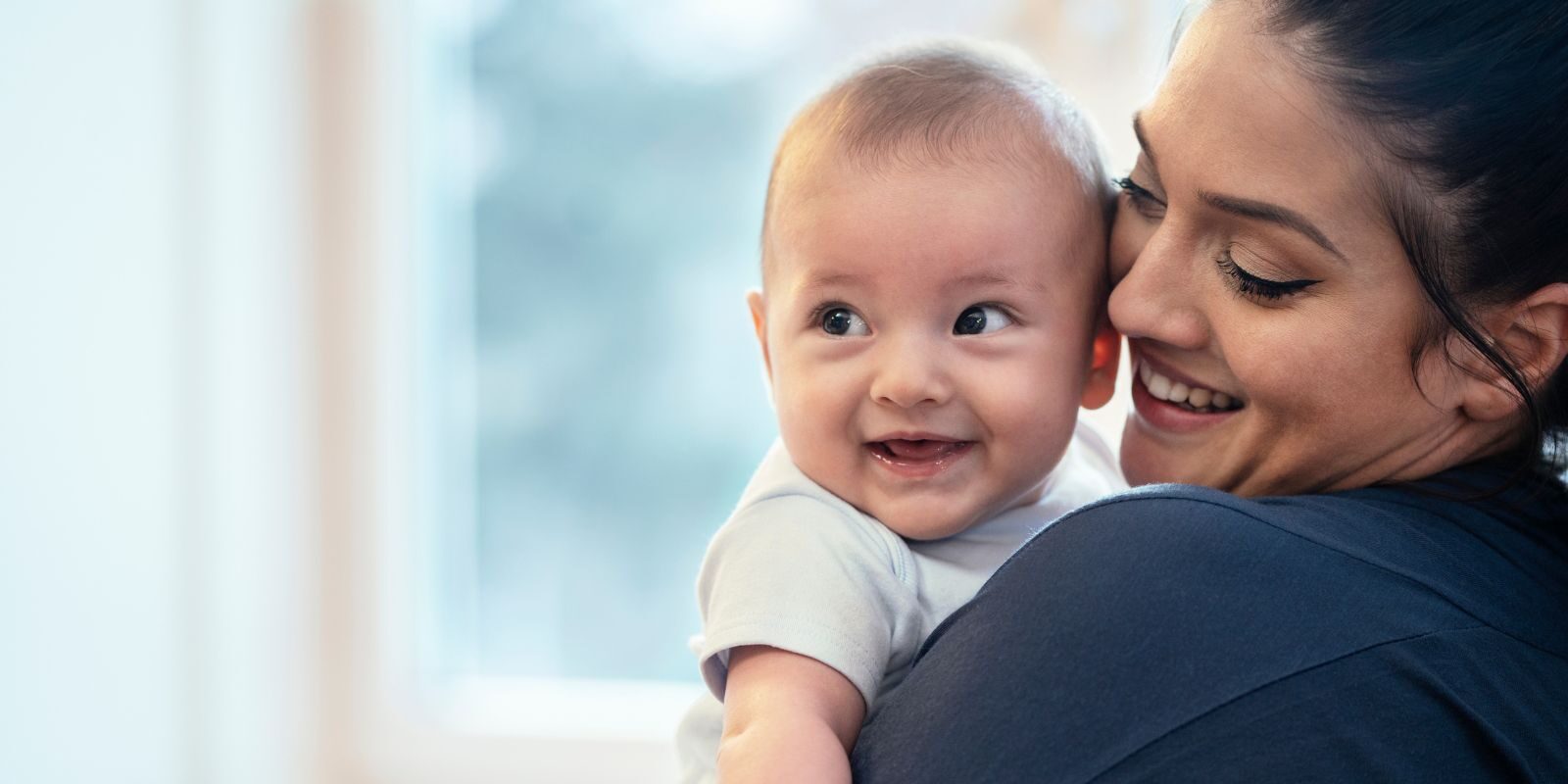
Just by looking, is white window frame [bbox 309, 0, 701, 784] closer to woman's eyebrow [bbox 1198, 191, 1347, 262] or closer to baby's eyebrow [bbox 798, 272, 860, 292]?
baby's eyebrow [bbox 798, 272, 860, 292]

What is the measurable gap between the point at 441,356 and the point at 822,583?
70.0 inches

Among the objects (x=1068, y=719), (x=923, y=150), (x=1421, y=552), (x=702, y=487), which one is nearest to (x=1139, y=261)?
(x=923, y=150)

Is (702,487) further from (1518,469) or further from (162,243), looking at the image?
(1518,469)

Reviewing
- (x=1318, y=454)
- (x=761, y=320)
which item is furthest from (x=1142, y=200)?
(x=761, y=320)

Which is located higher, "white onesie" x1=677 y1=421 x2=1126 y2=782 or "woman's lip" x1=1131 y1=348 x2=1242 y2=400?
"woman's lip" x1=1131 y1=348 x2=1242 y2=400

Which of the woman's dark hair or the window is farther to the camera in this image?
the window

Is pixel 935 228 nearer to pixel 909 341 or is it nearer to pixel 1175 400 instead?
pixel 909 341

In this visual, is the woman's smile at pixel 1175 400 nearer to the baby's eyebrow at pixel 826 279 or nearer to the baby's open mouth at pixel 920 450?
the baby's open mouth at pixel 920 450

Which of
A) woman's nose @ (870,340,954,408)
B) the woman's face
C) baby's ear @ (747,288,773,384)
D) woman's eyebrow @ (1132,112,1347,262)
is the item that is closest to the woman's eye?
the woman's face

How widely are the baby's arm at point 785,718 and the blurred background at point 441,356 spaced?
1377 millimetres

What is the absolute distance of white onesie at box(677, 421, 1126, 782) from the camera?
1.03m

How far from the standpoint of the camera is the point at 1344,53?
97 cm

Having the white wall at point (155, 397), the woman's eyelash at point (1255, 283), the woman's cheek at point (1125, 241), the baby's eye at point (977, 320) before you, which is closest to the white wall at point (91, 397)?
the white wall at point (155, 397)

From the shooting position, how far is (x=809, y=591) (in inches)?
41.2
